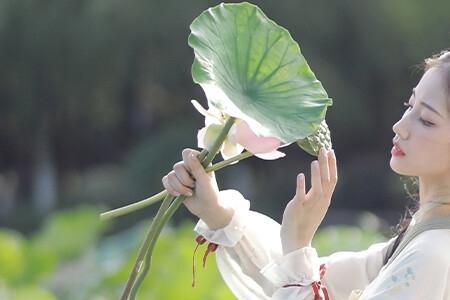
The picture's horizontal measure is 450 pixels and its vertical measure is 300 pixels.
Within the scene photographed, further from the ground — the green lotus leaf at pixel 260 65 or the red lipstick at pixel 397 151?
the green lotus leaf at pixel 260 65

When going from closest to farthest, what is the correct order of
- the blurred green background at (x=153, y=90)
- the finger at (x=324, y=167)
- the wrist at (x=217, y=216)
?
1. the finger at (x=324, y=167)
2. the wrist at (x=217, y=216)
3. the blurred green background at (x=153, y=90)

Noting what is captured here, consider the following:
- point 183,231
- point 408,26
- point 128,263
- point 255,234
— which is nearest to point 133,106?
point 408,26

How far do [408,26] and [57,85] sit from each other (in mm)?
3425

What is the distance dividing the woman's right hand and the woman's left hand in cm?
9

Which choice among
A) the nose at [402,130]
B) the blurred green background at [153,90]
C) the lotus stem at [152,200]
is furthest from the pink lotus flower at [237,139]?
the blurred green background at [153,90]

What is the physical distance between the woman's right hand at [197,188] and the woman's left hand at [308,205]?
89 millimetres

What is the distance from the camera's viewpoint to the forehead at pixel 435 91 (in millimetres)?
1350

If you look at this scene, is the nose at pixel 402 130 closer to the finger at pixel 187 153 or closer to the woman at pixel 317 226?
the woman at pixel 317 226

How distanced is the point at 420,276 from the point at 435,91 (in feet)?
0.68

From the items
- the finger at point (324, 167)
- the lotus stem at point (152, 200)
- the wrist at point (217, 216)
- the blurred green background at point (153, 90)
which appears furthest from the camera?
the blurred green background at point (153, 90)

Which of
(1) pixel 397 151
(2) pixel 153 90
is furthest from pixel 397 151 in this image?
(2) pixel 153 90

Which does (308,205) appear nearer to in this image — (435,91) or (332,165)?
(332,165)

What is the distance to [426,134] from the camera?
135cm

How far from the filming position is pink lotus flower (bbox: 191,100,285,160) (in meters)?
1.26
